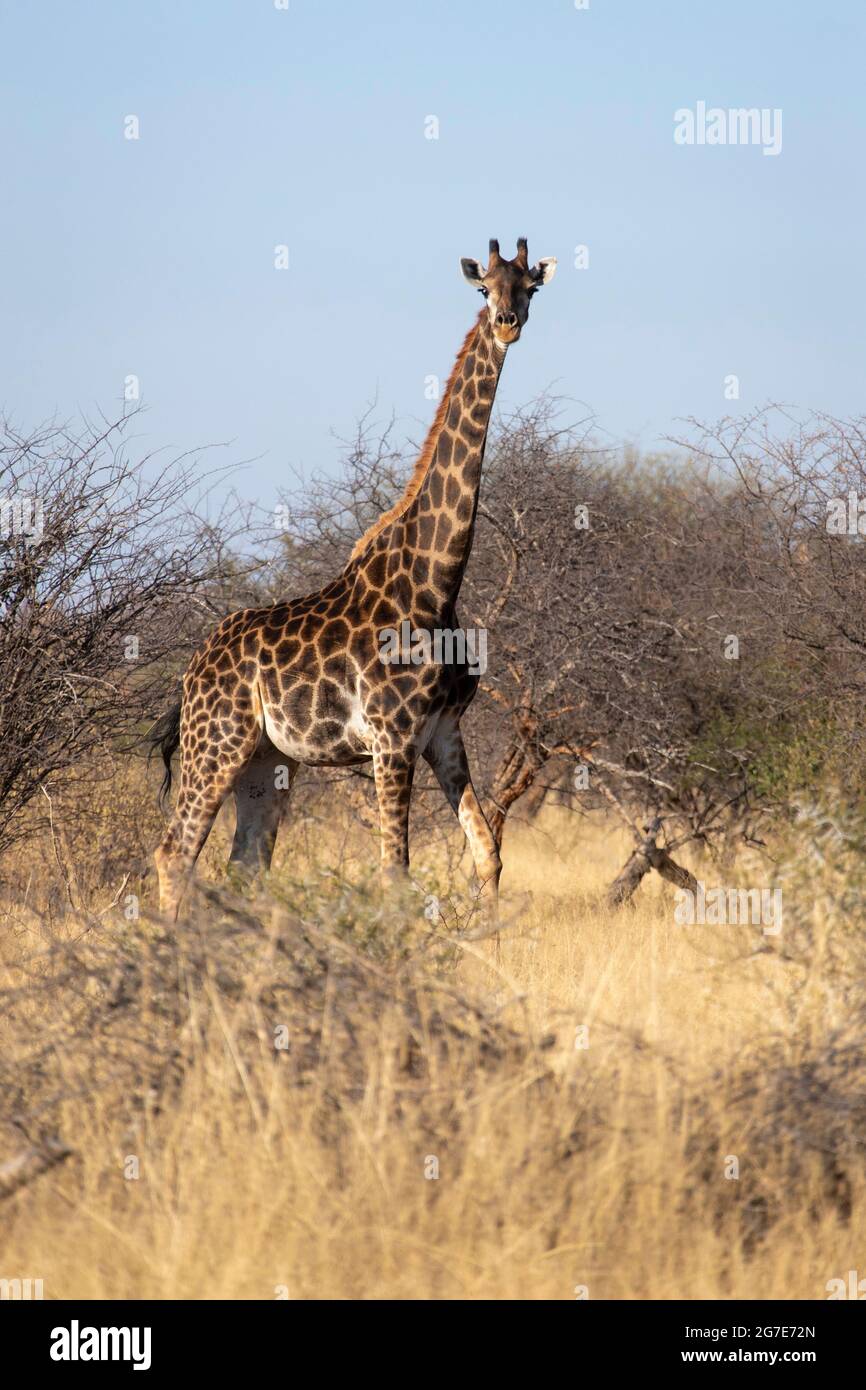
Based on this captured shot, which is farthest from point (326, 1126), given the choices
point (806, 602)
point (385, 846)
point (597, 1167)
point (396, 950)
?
point (806, 602)

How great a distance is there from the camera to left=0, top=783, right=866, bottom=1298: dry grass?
3.87 metres

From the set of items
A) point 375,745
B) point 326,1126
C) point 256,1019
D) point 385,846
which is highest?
point 375,745

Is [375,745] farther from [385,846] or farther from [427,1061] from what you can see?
[427,1061]

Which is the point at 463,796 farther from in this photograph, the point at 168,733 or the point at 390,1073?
the point at 390,1073

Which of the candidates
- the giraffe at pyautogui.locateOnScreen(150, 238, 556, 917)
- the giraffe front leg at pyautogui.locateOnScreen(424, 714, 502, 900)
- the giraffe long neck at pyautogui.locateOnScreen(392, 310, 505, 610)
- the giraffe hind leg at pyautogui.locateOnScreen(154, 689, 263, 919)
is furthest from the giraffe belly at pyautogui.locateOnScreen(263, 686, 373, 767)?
the giraffe long neck at pyautogui.locateOnScreen(392, 310, 505, 610)

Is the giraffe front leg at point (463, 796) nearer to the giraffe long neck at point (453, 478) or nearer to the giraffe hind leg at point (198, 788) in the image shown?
the giraffe long neck at point (453, 478)

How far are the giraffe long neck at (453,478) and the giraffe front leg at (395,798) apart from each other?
869 mm

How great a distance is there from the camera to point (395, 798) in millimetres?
8258

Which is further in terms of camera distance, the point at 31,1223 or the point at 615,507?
the point at 615,507

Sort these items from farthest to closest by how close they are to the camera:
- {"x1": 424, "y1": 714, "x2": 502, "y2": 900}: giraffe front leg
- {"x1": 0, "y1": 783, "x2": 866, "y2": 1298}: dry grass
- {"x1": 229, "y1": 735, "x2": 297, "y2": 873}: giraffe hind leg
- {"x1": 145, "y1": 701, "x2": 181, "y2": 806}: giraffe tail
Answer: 1. {"x1": 145, "y1": 701, "x2": 181, "y2": 806}: giraffe tail
2. {"x1": 229, "y1": 735, "x2": 297, "y2": 873}: giraffe hind leg
3. {"x1": 424, "y1": 714, "x2": 502, "y2": 900}: giraffe front leg
4. {"x1": 0, "y1": 783, "x2": 866, "y2": 1298}: dry grass

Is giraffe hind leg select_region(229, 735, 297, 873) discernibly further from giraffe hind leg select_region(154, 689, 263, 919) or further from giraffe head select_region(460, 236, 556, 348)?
giraffe head select_region(460, 236, 556, 348)

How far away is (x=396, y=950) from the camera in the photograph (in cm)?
540

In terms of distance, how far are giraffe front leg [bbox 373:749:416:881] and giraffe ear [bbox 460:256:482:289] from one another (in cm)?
250
